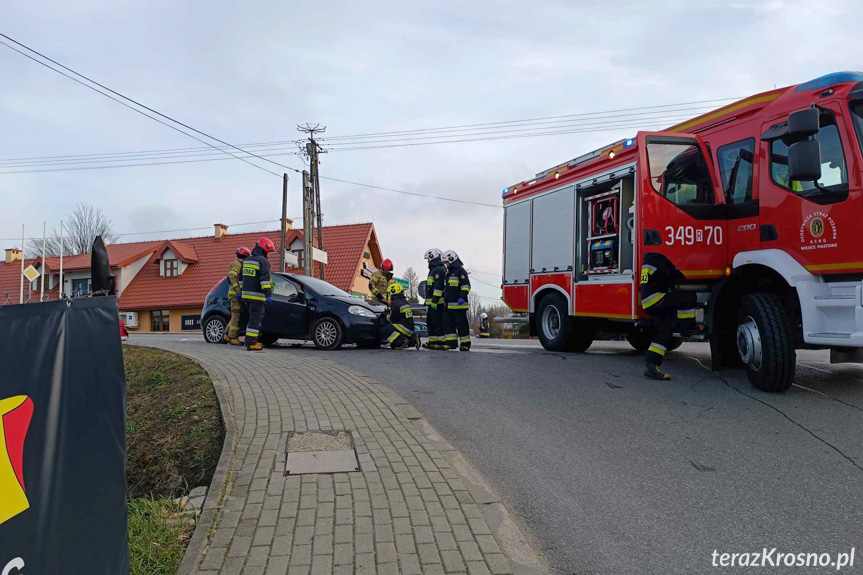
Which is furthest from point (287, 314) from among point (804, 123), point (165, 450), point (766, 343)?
point (804, 123)

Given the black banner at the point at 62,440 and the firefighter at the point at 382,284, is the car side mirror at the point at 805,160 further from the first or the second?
the firefighter at the point at 382,284

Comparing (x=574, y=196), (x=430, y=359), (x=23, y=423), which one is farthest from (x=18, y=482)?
(x=574, y=196)

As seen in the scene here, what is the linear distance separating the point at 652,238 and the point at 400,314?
5.49m

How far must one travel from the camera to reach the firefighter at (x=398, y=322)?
1251 centimetres

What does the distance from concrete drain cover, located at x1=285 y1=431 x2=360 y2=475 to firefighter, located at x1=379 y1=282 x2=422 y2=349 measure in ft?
22.5

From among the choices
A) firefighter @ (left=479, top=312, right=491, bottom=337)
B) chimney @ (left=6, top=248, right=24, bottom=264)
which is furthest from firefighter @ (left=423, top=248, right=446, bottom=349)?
chimney @ (left=6, top=248, right=24, bottom=264)

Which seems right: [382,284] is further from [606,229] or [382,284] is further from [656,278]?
[656,278]

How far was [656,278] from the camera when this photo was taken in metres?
8.09

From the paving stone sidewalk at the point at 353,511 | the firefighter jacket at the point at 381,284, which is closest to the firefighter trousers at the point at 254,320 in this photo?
the firefighter jacket at the point at 381,284

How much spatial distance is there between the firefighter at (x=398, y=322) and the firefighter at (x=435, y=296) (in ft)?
1.33

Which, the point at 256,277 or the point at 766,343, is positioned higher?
the point at 256,277

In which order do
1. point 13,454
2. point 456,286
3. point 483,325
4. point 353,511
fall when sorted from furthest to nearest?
point 483,325 → point 456,286 → point 353,511 → point 13,454
